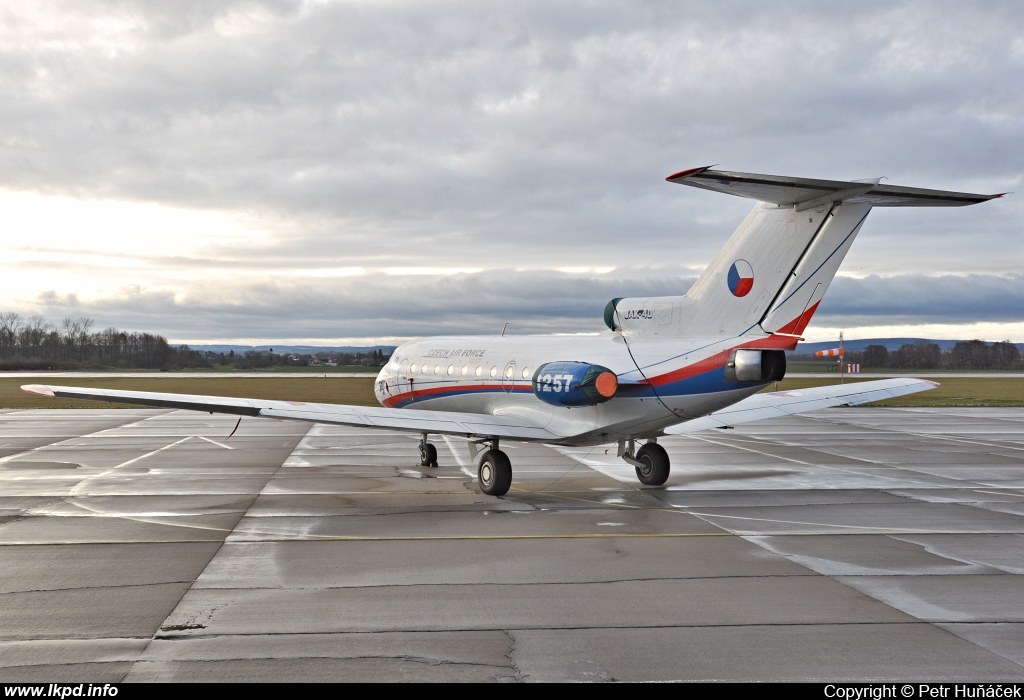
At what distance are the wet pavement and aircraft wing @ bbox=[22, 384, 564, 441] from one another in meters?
1.44

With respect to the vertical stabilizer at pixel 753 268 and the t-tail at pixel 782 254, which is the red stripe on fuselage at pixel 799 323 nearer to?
the t-tail at pixel 782 254

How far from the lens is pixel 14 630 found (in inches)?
330

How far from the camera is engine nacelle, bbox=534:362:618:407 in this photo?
52.7 feet

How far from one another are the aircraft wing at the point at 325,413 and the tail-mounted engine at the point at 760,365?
14.5ft

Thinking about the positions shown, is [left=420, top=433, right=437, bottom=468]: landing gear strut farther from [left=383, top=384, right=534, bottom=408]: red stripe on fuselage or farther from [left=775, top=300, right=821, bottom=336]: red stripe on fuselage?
[left=775, top=300, right=821, bottom=336]: red stripe on fuselage

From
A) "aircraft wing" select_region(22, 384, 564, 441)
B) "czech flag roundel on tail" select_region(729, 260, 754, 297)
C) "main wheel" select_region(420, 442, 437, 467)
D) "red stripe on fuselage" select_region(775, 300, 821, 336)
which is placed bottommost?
"main wheel" select_region(420, 442, 437, 467)

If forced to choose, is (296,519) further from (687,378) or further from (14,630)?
(687,378)

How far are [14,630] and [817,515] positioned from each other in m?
12.5

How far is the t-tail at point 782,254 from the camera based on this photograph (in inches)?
533

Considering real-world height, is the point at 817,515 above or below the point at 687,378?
below

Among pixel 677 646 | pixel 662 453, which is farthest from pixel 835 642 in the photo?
pixel 662 453

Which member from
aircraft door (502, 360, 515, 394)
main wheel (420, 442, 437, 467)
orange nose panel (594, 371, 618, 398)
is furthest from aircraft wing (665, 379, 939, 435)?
main wheel (420, 442, 437, 467)

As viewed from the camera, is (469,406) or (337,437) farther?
(337,437)

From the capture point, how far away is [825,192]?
1387cm
